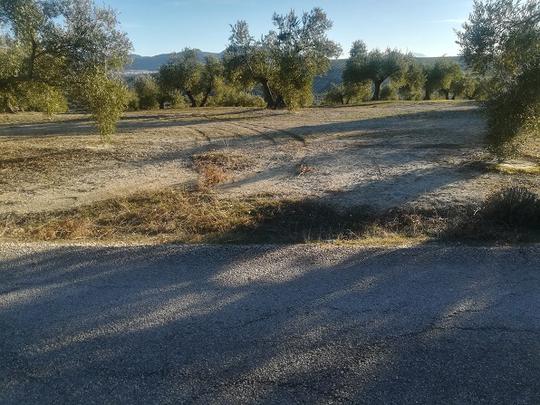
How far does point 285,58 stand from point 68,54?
24546mm

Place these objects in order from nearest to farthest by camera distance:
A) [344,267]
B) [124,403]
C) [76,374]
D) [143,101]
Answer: [124,403], [76,374], [344,267], [143,101]

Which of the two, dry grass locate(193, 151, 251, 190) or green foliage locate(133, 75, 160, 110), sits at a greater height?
green foliage locate(133, 75, 160, 110)

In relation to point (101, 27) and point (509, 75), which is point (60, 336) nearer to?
point (509, 75)

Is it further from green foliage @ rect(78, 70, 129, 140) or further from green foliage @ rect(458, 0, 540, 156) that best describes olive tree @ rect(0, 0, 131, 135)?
green foliage @ rect(458, 0, 540, 156)

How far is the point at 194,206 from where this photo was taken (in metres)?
9.54

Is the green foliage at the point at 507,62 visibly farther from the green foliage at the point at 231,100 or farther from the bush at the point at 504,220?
the green foliage at the point at 231,100

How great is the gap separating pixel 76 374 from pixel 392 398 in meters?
2.72

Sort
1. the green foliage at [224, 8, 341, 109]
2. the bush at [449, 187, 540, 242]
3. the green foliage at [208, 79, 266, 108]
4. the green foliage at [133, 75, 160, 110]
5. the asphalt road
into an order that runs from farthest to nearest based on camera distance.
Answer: the green foliage at [208, 79, 266, 108]
the green foliage at [133, 75, 160, 110]
the green foliage at [224, 8, 341, 109]
the bush at [449, 187, 540, 242]
the asphalt road

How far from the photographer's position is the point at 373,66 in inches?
2263

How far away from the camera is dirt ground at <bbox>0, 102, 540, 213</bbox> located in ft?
34.9

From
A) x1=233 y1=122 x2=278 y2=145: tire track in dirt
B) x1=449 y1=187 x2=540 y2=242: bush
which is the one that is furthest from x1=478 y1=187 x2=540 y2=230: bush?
x1=233 y1=122 x2=278 y2=145: tire track in dirt

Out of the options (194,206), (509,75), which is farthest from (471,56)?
(194,206)

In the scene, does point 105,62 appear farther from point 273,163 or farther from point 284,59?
point 284,59

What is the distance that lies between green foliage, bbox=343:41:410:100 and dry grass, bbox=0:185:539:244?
2047 inches
